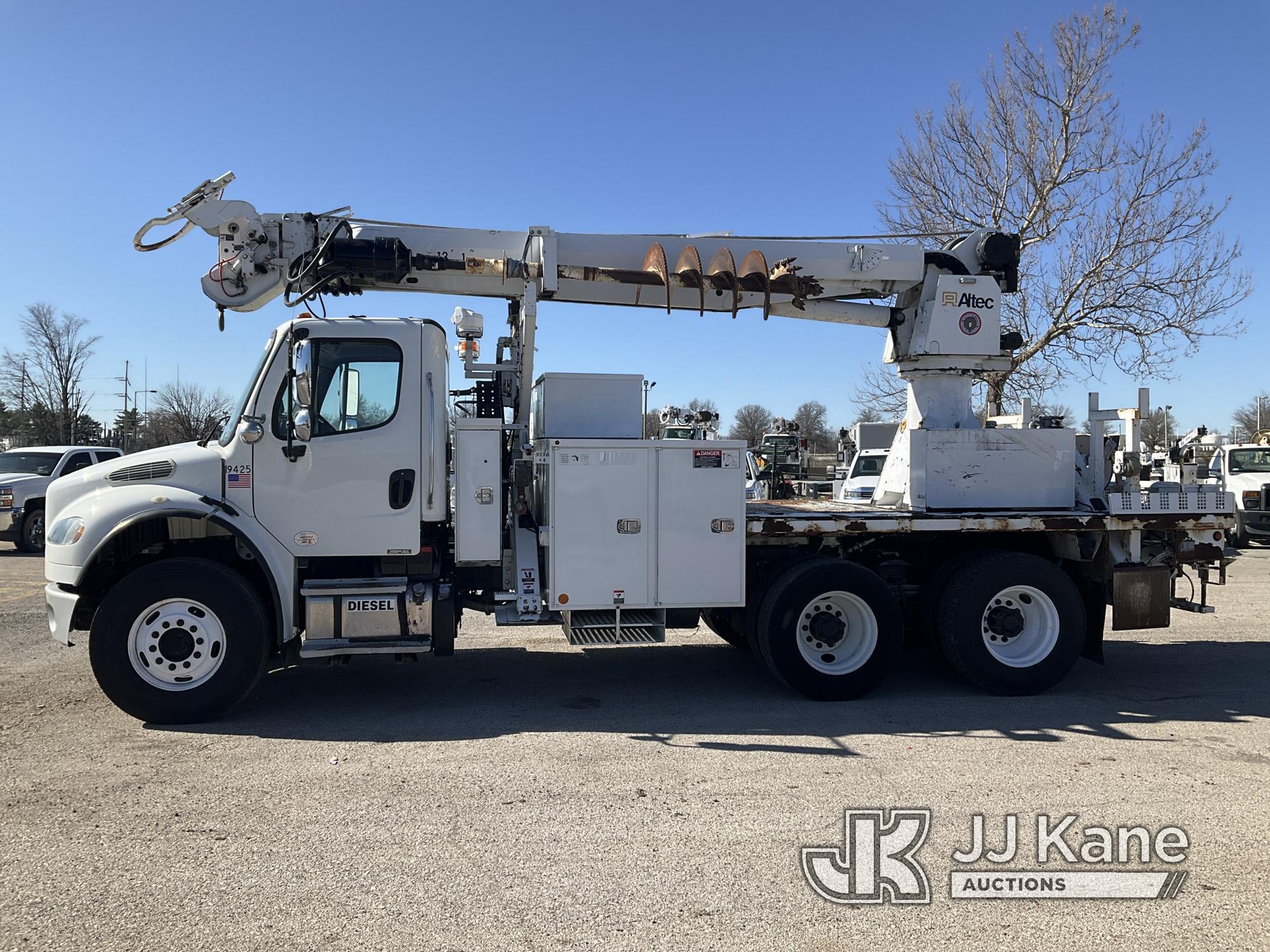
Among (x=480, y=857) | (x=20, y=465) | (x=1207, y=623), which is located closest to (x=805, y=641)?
(x=480, y=857)

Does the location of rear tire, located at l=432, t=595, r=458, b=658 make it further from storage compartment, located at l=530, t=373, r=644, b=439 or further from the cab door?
storage compartment, located at l=530, t=373, r=644, b=439

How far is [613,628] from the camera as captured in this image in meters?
6.50

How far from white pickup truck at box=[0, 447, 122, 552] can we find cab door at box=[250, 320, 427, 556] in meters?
11.8

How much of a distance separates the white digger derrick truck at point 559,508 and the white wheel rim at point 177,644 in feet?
0.06

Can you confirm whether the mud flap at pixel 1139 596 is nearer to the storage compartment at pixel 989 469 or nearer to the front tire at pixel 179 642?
the storage compartment at pixel 989 469

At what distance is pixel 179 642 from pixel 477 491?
90.7 inches

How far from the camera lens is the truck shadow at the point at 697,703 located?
5.90 m

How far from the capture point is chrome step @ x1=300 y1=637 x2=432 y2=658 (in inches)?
241

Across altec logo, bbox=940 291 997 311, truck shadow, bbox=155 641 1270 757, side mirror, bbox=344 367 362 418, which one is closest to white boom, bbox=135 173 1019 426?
altec logo, bbox=940 291 997 311

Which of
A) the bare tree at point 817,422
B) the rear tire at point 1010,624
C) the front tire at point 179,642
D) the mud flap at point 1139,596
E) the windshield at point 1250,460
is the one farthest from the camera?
the bare tree at point 817,422

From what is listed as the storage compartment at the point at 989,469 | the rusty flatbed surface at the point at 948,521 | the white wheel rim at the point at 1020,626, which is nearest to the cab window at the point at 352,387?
the rusty flatbed surface at the point at 948,521

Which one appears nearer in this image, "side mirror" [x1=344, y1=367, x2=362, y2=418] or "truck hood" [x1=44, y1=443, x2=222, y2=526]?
"truck hood" [x1=44, y1=443, x2=222, y2=526]

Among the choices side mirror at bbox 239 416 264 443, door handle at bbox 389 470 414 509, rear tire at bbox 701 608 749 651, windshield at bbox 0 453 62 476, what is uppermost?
side mirror at bbox 239 416 264 443

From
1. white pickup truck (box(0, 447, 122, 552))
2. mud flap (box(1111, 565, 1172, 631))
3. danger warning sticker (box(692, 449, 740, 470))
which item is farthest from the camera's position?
white pickup truck (box(0, 447, 122, 552))
